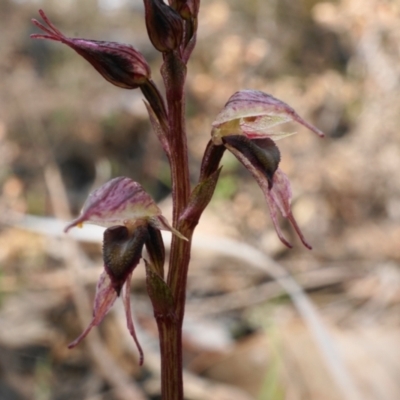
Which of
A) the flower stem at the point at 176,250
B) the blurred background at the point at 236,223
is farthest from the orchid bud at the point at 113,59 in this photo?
the blurred background at the point at 236,223

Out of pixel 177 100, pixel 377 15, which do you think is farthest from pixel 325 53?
pixel 177 100

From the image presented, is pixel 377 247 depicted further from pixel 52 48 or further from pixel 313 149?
pixel 52 48

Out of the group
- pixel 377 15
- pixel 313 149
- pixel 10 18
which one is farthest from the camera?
pixel 10 18

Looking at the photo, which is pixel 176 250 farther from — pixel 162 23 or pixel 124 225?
pixel 162 23

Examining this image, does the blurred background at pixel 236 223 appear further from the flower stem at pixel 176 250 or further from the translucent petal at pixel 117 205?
the translucent petal at pixel 117 205

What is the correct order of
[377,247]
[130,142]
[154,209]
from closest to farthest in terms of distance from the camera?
[154,209] → [377,247] → [130,142]

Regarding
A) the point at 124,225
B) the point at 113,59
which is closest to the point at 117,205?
the point at 124,225

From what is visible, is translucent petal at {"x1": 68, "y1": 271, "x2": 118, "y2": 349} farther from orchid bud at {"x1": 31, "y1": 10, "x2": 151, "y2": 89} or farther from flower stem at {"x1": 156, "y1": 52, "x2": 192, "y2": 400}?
orchid bud at {"x1": 31, "y1": 10, "x2": 151, "y2": 89}

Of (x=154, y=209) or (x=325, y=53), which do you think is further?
(x=325, y=53)
